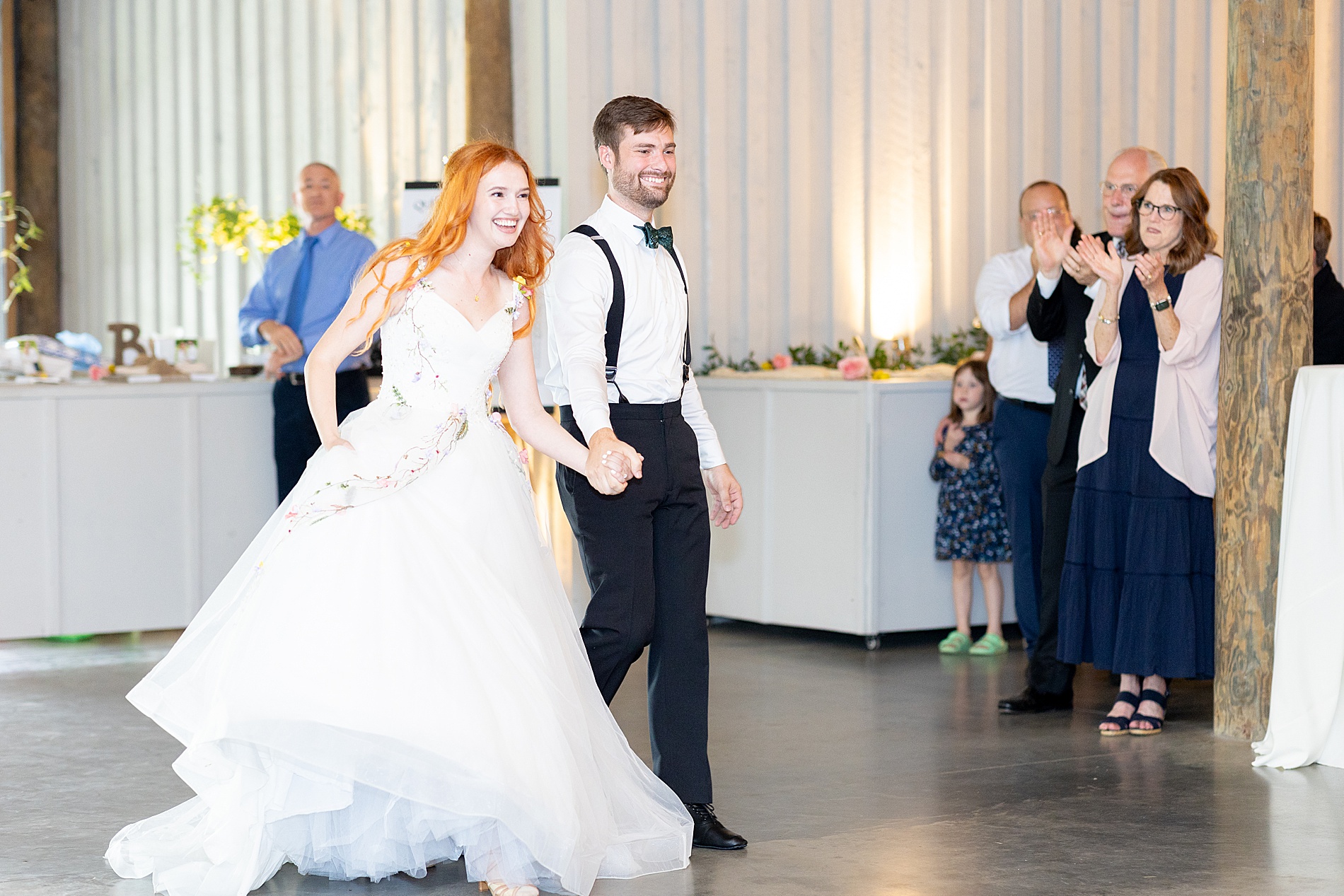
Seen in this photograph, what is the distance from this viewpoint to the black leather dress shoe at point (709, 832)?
3637 mm

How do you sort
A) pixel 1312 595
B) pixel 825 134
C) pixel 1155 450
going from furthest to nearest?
1. pixel 825 134
2. pixel 1155 450
3. pixel 1312 595

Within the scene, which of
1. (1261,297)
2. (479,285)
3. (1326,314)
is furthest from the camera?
(1326,314)

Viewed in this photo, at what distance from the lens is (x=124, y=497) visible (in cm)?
663

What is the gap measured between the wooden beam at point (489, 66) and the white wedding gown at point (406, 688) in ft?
14.3

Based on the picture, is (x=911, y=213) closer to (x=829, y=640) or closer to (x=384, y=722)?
(x=829, y=640)

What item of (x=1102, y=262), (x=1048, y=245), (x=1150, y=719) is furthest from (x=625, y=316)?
(x=1150, y=719)

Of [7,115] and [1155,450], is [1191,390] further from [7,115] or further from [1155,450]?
Answer: [7,115]

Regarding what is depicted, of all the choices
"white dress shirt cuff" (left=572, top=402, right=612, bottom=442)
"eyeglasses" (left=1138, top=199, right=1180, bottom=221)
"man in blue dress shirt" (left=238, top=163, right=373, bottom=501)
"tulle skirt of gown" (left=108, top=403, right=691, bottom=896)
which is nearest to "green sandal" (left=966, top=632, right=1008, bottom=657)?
"eyeglasses" (left=1138, top=199, right=1180, bottom=221)

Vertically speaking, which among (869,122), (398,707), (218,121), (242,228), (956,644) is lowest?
(956,644)

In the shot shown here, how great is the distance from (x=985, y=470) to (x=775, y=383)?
3.08 ft

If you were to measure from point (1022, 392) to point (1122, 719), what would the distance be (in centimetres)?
129

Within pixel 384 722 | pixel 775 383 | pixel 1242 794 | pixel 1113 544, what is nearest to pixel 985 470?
pixel 775 383

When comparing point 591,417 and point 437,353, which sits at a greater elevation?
point 437,353

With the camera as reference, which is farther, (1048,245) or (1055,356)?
(1055,356)
